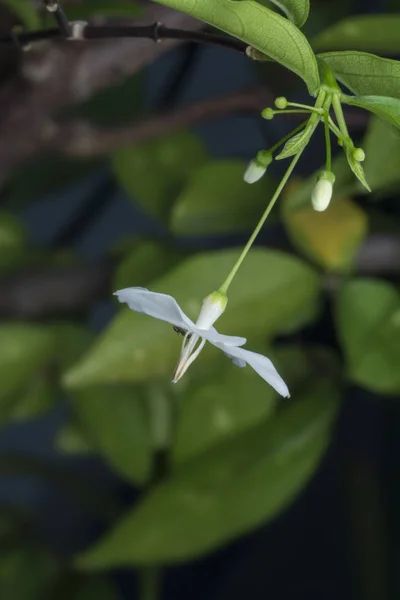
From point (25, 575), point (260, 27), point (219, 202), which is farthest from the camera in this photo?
point (25, 575)

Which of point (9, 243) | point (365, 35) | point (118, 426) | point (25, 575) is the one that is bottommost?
point (25, 575)

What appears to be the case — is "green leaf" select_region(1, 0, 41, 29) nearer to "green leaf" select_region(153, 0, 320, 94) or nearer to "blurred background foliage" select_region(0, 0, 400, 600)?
"blurred background foliage" select_region(0, 0, 400, 600)

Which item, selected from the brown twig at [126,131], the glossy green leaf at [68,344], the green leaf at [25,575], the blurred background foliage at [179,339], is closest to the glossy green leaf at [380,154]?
the blurred background foliage at [179,339]

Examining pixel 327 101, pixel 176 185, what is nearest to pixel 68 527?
pixel 176 185

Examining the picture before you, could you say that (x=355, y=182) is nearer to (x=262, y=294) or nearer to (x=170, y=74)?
(x=262, y=294)

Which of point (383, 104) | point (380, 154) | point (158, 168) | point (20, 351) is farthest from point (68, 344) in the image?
point (383, 104)

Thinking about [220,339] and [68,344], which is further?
Result: [68,344]

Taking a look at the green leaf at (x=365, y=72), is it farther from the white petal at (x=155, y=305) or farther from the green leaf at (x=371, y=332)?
the green leaf at (x=371, y=332)

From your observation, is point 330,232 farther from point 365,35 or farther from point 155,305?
point 155,305
